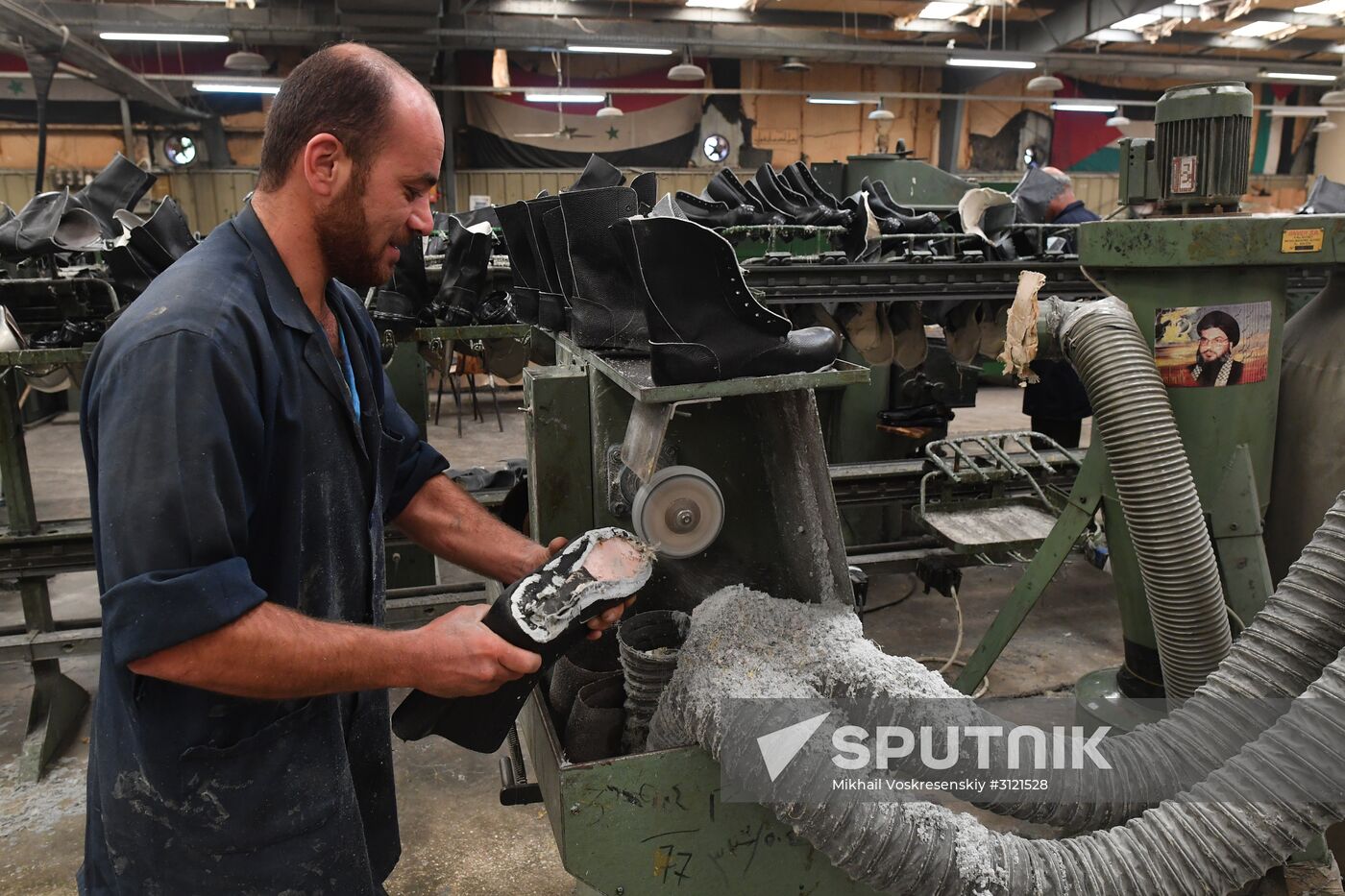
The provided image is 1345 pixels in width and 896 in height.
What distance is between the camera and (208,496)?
968 millimetres

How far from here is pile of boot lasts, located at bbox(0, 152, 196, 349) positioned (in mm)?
2992

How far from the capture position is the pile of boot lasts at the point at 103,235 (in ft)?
9.82

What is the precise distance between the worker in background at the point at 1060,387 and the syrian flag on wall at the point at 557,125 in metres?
7.60

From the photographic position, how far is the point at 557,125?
1162 centimetres

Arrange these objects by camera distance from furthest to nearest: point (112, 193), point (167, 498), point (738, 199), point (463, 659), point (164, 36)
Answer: point (164, 36) < point (112, 193) < point (738, 199) < point (463, 659) < point (167, 498)

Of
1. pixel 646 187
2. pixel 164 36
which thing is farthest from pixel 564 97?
pixel 646 187

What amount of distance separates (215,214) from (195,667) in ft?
37.3

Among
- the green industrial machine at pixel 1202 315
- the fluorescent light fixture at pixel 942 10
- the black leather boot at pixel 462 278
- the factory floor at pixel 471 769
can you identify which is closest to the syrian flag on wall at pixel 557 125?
the fluorescent light fixture at pixel 942 10

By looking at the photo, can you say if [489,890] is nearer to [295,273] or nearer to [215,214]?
[295,273]

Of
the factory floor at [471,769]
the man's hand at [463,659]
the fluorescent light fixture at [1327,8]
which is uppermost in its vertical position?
the fluorescent light fixture at [1327,8]

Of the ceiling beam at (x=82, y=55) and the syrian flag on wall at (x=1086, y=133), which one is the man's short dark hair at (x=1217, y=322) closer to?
the ceiling beam at (x=82, y=55)

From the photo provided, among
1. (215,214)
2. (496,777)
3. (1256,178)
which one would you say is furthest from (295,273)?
(1256,178)

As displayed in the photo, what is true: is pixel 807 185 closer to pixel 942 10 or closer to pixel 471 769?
pixel 471 769

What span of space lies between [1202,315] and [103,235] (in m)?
3.81
